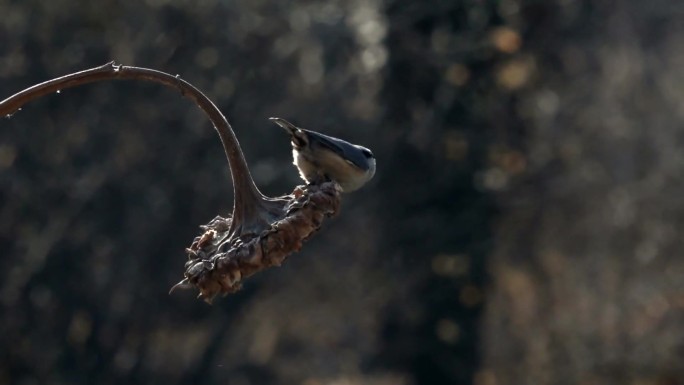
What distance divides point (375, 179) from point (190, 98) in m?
8.36

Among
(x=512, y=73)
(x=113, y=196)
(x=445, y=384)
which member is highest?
(x=512, y=73)

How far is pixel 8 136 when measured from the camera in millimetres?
10742

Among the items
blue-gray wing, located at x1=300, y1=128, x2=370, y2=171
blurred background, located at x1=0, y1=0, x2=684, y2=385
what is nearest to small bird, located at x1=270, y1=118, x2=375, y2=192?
blue-gray wing, located at x1=300, y1=128, x2=370, y2=171

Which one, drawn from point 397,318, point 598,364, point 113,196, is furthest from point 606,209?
point 113,196

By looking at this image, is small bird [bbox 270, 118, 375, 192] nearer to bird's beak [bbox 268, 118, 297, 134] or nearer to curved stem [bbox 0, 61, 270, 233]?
bird's beak [bbox 268, 118, 297, 134]

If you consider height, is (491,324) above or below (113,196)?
below

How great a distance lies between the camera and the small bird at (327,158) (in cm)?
330

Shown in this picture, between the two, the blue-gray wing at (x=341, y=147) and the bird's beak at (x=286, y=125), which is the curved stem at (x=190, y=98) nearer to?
the bird's beak at (x=286, y=125)

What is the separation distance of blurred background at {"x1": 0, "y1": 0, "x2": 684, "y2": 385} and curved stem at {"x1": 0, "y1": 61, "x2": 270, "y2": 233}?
7.85 m

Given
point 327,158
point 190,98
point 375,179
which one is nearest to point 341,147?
point 327,158

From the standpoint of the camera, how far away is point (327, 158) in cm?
335

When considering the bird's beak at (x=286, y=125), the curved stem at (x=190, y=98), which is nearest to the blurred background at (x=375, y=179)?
the bird's beak at (x=286, y=125)

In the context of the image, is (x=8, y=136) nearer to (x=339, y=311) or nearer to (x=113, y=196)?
(x=113, y=196)

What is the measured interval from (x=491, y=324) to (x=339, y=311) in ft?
4.46
